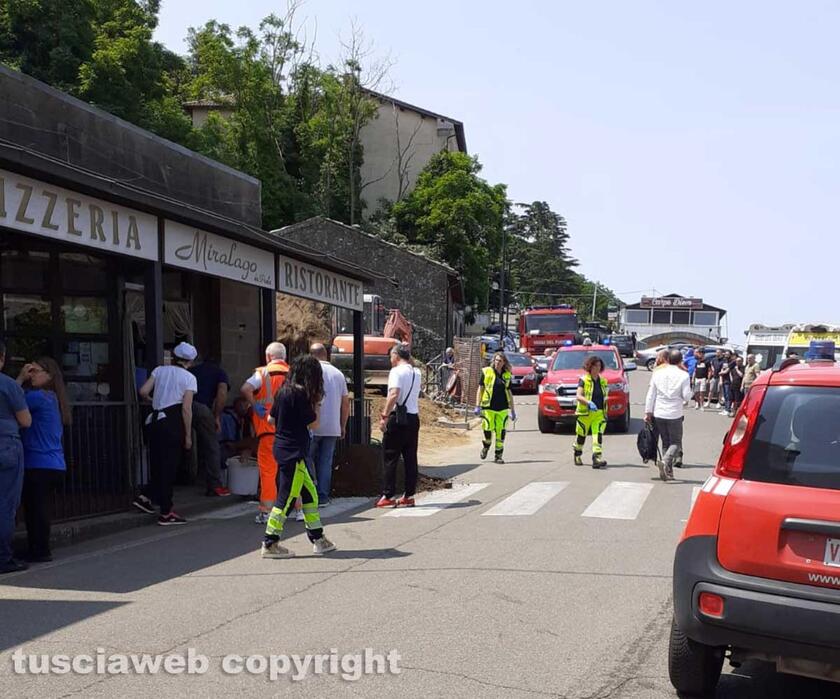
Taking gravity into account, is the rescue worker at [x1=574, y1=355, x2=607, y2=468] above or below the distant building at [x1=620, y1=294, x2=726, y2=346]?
below

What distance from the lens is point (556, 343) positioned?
46.9 meters

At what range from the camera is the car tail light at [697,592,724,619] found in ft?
13.9

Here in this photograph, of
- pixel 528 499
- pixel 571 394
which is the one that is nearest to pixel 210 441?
pixel 528 499

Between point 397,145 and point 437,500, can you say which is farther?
point 397,145

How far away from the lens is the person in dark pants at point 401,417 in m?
10.6

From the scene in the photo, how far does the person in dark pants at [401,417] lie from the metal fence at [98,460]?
2.85m

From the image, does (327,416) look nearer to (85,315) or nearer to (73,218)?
(73,218)

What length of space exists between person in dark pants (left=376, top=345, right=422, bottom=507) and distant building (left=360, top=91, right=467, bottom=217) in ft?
175

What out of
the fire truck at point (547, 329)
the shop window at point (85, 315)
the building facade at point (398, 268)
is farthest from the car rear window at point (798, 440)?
the fire truck at point (547, 329)

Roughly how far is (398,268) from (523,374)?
12124 mm

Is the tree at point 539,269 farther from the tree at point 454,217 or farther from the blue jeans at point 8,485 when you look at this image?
the blue jeans at point 8,485

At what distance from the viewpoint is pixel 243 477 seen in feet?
38.3

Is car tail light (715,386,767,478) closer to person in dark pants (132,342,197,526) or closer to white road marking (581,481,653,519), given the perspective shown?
white road marking (581,481,653,519)

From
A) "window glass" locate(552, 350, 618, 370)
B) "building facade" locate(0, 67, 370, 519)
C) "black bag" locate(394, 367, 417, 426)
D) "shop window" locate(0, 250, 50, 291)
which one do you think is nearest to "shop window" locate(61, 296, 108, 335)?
"building facade" locate(0, 67, 370, 519)
